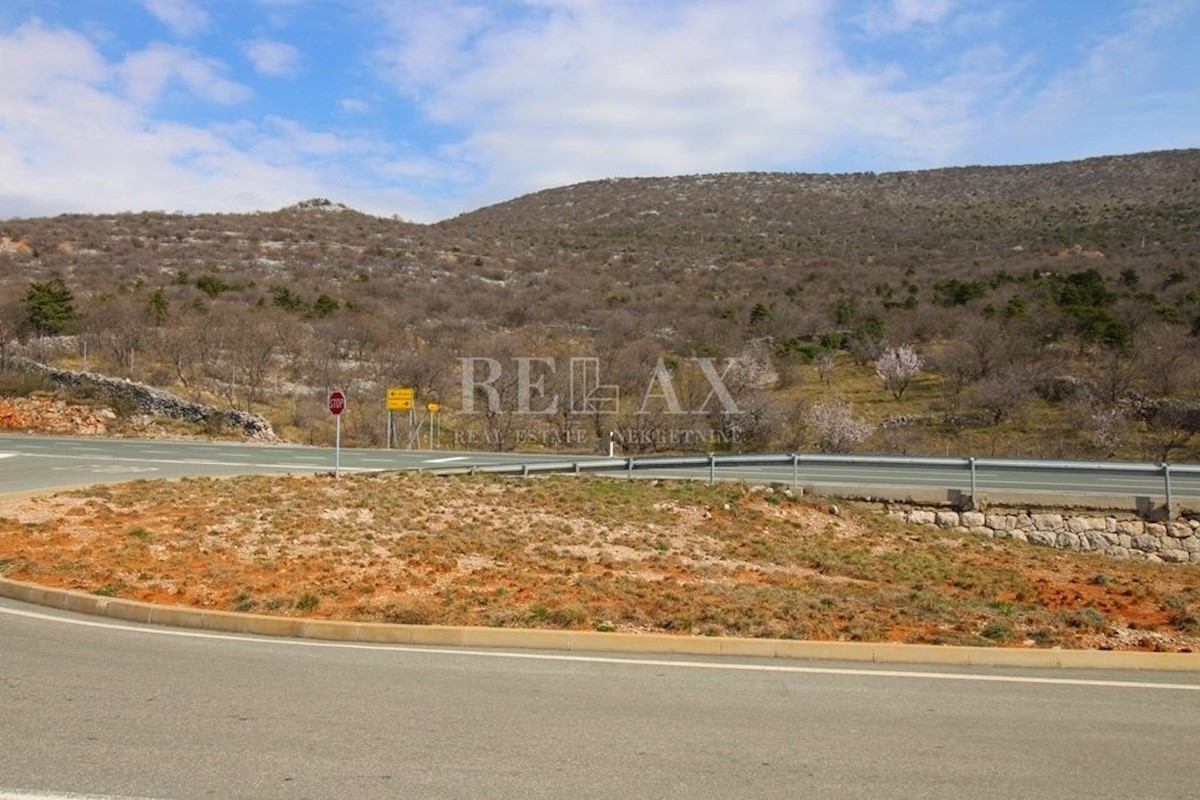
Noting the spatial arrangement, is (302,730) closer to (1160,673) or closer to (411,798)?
(411,798)

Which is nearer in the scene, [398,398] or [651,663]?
[651,663]

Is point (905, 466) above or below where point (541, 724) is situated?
above

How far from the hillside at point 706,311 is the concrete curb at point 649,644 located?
85.9ft

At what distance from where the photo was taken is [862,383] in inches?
1811

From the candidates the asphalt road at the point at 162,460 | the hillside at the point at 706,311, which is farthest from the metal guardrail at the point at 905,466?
the hillside at the point at 706,311

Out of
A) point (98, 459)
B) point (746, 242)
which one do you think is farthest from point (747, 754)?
point (746, 242)

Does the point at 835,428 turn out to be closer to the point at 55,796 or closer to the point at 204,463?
the point at 204,463

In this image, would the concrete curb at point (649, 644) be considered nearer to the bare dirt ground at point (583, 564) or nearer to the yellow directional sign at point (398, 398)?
the bare dirt ground at point (583, 564)

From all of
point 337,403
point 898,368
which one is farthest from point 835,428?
point 337,403

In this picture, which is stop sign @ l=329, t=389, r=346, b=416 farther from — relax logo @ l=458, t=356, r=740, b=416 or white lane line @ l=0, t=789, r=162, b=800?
white lane line @ l=0, t=789, r=162, b=800

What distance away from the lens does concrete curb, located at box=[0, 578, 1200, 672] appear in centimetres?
792

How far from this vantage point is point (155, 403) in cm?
3556

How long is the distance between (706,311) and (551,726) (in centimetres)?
5217

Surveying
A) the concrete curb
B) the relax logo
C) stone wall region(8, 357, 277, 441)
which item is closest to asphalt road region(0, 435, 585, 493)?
stone wall region(8, 357, 277, 441)
